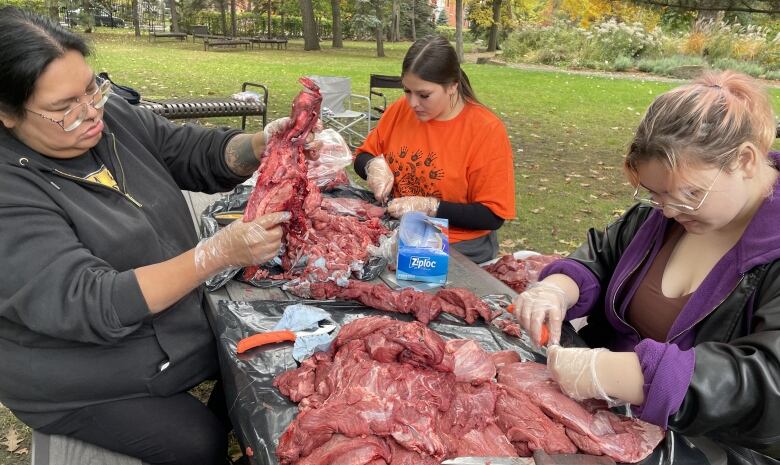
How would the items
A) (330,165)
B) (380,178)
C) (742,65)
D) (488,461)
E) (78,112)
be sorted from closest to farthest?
(488,461) → (78,112) → (380,178) → (330,165) → (742,65)

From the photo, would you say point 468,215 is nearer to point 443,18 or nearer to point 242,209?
point 242,209

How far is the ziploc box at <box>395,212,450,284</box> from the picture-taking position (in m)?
2.63

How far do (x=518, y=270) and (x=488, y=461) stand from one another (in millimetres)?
2130

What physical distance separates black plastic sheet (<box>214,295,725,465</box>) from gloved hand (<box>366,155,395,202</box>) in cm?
128

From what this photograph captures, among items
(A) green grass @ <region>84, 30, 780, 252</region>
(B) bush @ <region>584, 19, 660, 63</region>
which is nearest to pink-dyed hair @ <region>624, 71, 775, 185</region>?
(A) green grass @ <region>84, 30, 780, 252</region>

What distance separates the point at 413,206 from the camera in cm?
339

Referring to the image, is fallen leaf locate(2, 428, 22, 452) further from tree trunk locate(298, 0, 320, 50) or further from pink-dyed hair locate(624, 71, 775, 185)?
tree trunk locate(298, 0, 320, 50)

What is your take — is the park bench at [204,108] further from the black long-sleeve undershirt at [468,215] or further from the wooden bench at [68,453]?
the wooden bench at [68,453]

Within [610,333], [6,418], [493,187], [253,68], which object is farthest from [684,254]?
[253,68]

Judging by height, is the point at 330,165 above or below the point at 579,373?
above

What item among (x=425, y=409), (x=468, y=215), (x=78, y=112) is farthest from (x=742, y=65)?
(x=78, y=112)

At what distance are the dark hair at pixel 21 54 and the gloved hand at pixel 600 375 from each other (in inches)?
79.3

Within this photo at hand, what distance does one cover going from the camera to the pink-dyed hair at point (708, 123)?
1.73 m

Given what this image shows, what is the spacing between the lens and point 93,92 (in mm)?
2238
